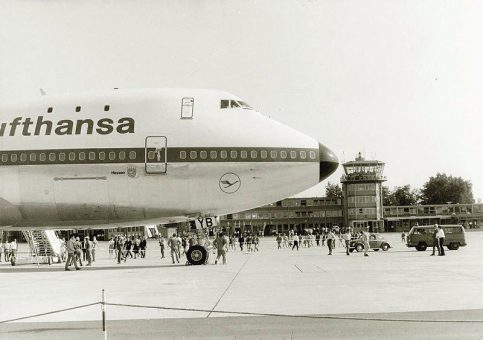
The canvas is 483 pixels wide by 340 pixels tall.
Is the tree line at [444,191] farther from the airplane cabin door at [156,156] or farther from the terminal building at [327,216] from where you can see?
the airplane cabin door at [156,156]

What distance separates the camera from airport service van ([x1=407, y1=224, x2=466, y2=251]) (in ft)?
128

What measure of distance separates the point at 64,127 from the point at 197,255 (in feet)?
26.6

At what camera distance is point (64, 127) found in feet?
82.8

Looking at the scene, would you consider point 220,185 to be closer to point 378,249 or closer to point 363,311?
point 363,311

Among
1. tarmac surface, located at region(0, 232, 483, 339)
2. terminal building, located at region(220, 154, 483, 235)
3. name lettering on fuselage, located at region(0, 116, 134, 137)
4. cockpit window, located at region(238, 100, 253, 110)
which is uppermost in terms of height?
cockpit window, located at region(238, 100, 253, 110)

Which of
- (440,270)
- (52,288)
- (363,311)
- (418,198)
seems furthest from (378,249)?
(418,198)

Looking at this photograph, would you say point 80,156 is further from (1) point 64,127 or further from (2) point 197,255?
(2) point 197,255

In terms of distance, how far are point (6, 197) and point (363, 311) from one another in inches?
735

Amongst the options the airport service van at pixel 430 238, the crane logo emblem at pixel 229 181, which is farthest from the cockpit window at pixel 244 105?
the airport service van at pixel 430 238

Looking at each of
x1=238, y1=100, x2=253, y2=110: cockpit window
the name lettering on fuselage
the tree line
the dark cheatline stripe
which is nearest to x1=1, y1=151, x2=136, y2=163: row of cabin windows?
the dark cheatline stripe

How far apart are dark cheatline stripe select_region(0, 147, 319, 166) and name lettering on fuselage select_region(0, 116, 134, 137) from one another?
2.68ft

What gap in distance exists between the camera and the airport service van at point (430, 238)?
128 feet

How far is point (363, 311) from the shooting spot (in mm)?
11750

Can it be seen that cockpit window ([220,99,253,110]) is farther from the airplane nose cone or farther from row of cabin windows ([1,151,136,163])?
row of cabin windows ([1,151,136,163])
